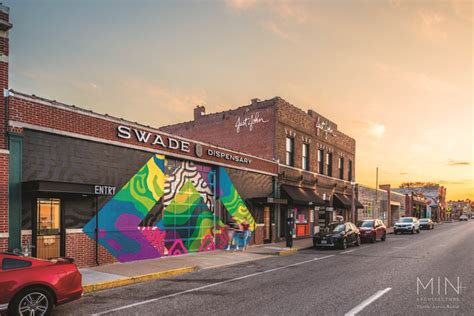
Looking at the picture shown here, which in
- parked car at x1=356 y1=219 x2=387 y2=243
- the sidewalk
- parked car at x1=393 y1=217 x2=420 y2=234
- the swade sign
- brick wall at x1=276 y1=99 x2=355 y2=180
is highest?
brick wall at x1=276 y1=99 x2=355 y2=180

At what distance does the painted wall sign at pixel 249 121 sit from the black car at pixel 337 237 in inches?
341

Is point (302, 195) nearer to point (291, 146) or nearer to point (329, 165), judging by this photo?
point (291, 146)

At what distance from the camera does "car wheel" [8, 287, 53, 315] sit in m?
6.86

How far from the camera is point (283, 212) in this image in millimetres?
26672

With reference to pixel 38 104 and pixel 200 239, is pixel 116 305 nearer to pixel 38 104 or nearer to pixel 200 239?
pixel 38 104

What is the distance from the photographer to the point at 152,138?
16.3m

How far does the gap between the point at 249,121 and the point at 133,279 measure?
17654 millimetres

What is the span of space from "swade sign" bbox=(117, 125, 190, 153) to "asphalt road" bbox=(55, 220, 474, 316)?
596 cm

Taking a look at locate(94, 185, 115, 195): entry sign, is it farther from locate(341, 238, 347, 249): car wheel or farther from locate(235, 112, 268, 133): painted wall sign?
locate(235, 112, 268, 133): painted wall sign

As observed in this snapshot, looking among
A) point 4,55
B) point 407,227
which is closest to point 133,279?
point 4,55

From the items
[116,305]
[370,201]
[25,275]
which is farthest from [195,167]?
[370,201]

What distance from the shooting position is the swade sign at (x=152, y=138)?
15.0 meters

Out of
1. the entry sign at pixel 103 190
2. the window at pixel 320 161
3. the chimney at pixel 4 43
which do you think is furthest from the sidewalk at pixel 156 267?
the window at pixel 320 161

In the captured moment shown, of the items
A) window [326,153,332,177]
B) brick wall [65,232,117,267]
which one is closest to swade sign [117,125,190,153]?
brick wall [65,232,117,267]
